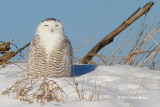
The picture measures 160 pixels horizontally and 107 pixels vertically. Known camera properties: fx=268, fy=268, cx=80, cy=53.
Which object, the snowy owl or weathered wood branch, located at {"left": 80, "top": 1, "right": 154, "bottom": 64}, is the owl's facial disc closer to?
the snowy owl

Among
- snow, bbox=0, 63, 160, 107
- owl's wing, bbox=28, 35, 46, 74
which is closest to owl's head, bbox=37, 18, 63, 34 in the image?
owl's wing, bbox=28, 35, 46, 74

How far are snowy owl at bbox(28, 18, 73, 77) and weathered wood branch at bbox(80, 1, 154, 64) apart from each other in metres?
1.48

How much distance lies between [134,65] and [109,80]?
1290 mm

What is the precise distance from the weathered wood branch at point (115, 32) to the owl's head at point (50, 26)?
1556 millimetres

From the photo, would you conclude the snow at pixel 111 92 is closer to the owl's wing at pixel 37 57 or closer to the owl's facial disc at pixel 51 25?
the owl's wing at pixel 37 57

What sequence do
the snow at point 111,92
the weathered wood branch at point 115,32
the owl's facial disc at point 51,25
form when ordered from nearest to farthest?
the snow at point 111,92 → the owl's facial disc at point 51,25 → the weathered wood branch at point 115,32

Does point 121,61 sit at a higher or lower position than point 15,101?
higher

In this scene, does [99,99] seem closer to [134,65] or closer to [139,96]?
[139,96]

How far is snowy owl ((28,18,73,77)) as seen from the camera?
2930mm

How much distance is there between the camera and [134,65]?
4.34 metres

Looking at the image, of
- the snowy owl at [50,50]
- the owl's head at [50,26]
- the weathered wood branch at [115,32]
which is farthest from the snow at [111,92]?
the weathered wood branch at [115,32]

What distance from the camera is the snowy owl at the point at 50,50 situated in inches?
115

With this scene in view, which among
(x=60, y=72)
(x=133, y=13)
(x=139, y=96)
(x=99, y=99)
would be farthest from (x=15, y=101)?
(x=133, y=13)

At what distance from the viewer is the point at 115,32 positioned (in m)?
4.41
